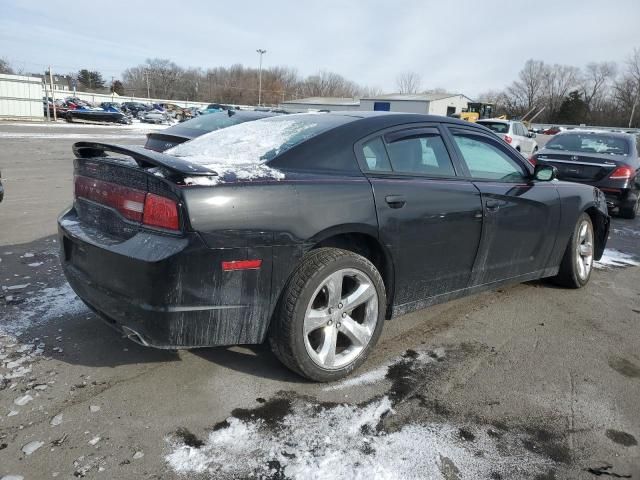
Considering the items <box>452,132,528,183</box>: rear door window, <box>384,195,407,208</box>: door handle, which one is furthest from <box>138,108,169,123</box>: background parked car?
<box>384,195,407,208</box>: door handle

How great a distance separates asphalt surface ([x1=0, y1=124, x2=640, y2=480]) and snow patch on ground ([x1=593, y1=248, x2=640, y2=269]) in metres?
2.05

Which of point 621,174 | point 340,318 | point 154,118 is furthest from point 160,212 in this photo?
point 154,118

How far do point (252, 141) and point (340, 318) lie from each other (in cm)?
124

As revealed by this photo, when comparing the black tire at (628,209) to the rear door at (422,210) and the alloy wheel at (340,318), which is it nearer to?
the rear door at (422,210)

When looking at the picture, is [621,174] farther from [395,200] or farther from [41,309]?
[41,309]

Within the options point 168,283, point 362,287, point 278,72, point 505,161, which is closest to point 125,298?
point 168,283

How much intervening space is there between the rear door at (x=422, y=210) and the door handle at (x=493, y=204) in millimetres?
98

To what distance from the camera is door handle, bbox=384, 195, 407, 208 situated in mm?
2899

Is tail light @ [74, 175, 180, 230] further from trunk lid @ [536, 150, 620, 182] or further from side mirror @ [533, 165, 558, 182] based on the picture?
trunk lid @ [536, 150, 620, 182]

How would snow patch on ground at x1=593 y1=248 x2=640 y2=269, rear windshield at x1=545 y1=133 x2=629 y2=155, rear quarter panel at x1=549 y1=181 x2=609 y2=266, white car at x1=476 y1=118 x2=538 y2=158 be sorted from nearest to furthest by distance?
rear quarter panel at x1=549 y1=181 x2=609 y2=266, snow patch on ground at x1=593 y1=248 x2=640 y2=269, rear windshield at x1=545 y1=133 x2=629 y2=155, white car at x1=476 y1=118 x2=538 y2=158

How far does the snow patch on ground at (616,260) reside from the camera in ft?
19.1

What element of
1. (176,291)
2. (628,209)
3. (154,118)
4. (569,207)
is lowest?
(154,118)

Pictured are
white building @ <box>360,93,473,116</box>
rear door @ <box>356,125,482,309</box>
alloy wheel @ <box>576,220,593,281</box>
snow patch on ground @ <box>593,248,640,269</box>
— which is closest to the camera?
rear door @ <box>356,125,482,309</box>

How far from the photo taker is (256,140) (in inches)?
122
